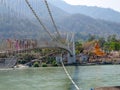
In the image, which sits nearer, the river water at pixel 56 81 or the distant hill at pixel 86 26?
the river water at pixel 56 81

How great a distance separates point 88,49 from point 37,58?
951cm

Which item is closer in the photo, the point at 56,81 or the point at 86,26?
the point at 56,81

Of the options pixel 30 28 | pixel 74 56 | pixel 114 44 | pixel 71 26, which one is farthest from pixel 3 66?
→ pixel 71 26

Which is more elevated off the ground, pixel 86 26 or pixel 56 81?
pixel 86 26

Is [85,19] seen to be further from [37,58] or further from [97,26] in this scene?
[37,58]

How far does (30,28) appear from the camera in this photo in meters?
94.7

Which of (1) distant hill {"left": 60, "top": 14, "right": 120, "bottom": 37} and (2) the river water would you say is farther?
(1) distant hill {"left": 60, "top": 14, "right": 120, "bottom": 37}

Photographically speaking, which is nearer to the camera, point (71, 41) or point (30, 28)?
point (71, 41)

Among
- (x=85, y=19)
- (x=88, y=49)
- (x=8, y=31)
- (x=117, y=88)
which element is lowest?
(x=117, y=88)

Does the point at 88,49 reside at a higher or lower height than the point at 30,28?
lower

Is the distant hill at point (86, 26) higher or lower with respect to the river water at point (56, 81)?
higher

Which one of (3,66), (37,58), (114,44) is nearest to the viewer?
(3,66)

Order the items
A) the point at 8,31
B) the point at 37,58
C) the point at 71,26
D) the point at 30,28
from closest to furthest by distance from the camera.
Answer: the point at 37,58 → the point at 8,31 → the point at 30,28 → the point at 71,26

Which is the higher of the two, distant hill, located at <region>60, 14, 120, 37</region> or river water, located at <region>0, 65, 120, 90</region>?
distant hill, located at <region>60, 14, 120, 37</region>
